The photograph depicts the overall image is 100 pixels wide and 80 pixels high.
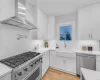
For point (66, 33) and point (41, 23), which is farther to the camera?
point (66, 33)

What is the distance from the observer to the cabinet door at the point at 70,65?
8.52 feet

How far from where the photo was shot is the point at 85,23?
2580 millimetres

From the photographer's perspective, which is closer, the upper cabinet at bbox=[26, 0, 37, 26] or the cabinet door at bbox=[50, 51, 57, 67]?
the upper cabinet at bbox=[26, 0, 37, 26]

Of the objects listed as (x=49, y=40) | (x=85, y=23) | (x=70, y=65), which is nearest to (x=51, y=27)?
(x=49, y=40)

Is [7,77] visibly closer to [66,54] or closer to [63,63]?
[66,54]

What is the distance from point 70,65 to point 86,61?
2.10 feet

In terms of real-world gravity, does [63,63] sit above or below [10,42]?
below

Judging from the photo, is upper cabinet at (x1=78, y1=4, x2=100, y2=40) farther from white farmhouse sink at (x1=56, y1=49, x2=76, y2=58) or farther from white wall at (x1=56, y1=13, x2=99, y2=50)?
white farmhouse sink at (x1=56, y1=49, x2=76, y2=58)

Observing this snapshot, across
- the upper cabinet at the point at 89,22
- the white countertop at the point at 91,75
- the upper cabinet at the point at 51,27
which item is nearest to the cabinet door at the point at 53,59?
the upper cabinet at the point at 51,27

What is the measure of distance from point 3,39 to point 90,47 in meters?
2.94

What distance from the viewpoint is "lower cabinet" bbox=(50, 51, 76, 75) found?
2630 mm

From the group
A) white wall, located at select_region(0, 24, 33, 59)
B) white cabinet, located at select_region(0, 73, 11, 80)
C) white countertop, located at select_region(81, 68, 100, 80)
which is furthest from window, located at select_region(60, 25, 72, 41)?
white cabinet, located at select_region(0, 73, 11, 80)

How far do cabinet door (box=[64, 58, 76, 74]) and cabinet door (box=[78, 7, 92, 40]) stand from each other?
1001 millimetres

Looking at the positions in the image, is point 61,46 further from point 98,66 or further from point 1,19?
point 1,19
